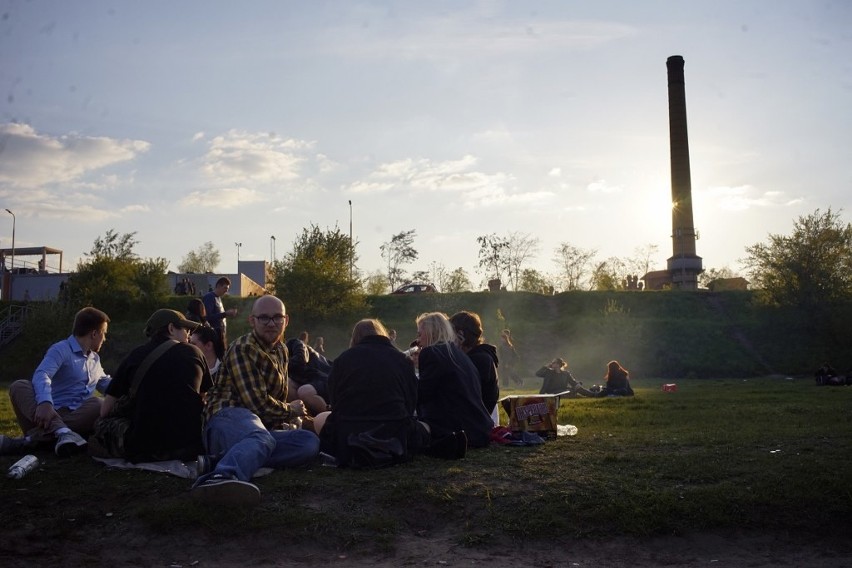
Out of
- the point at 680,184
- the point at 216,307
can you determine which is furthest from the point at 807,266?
the point at 216,307

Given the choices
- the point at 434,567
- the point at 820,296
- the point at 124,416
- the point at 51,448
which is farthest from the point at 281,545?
Result: the point at 820,296

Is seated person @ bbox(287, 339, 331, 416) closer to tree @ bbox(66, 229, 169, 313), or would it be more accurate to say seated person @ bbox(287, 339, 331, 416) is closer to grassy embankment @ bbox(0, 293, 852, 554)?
grassy embankment @ bbox(0, 293, 852, 554)

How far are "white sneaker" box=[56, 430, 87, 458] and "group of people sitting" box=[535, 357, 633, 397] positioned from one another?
12.1 metres

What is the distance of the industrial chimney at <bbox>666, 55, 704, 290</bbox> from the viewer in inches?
2143

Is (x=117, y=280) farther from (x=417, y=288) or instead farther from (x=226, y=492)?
(x=226, y=492)

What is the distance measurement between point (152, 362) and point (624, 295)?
45.5 m

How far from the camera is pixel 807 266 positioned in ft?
139

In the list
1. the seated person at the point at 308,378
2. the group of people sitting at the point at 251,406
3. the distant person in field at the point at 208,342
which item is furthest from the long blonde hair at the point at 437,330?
the distant person in field at the point at 208,342

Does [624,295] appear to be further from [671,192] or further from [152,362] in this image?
[152,362]

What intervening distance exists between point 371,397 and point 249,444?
3.85ft

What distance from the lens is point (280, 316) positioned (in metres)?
6.75

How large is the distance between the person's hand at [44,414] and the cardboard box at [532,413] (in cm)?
473

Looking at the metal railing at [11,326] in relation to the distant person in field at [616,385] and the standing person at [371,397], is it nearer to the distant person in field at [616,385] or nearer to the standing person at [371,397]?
the distant person in field at [616,385]

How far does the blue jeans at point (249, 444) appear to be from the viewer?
5941 millimetres
